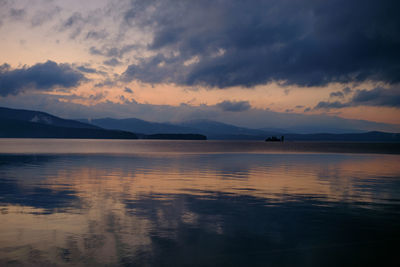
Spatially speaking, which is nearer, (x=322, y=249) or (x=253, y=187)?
(x=322, y=249)

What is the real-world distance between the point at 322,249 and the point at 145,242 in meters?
6.21

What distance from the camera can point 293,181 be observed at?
3189cm

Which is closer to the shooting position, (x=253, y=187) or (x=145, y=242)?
(x=145, y=242)

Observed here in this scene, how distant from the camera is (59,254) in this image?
1113cm

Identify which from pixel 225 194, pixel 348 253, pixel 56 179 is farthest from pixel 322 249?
pixel 56 179

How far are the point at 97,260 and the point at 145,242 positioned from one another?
7.12ft

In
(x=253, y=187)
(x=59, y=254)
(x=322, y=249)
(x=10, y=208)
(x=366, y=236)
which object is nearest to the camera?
(x=59, y=254)

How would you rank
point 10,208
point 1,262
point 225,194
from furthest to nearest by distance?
point 225,194
point 10,208
point 1,262

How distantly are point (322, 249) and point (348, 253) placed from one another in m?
0.85

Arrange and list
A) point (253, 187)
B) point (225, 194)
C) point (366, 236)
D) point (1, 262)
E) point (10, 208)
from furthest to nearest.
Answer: point (253, 187), point (225, 194), point (10, 208), point (366, 236), point (1, 262)

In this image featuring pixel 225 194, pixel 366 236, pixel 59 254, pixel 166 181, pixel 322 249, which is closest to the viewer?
pixel 59 254

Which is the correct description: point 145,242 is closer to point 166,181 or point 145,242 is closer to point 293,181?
point 166,181

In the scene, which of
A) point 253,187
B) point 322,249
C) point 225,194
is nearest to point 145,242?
point 322,249

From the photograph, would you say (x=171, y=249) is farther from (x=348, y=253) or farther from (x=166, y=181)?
(x=166, y=181)
